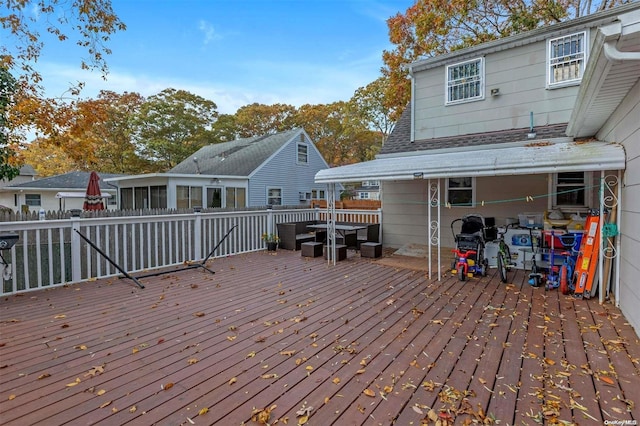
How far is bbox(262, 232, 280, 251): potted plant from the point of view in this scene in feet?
28.0

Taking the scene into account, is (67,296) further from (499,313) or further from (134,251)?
(499,313)

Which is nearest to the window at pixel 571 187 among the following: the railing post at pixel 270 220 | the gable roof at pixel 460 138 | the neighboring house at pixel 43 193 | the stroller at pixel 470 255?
the gable roof at pixel 460 138

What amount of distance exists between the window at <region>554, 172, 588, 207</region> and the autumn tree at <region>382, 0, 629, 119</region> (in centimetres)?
850

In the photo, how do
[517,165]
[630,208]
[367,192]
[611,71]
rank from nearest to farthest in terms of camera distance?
[611,71] → [630,208] → [517,165] → [367,192]

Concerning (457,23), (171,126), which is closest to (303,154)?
(457,23)

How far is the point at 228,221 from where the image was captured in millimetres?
7727

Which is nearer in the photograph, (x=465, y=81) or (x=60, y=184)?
(x=465, y=81)

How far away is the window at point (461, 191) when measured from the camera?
7.66m

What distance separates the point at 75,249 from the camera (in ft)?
16.9

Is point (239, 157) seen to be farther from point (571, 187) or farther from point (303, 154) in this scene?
point (571, 187)

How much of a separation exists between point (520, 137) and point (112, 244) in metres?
8.28

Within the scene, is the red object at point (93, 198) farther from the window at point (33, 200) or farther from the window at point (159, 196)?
the window at point (33, 200)

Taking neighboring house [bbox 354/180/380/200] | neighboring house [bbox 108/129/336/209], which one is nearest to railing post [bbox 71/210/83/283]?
neighboring house [bbox 108/129/336/209]

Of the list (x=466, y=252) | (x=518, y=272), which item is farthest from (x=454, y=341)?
(x=518, y=272)
